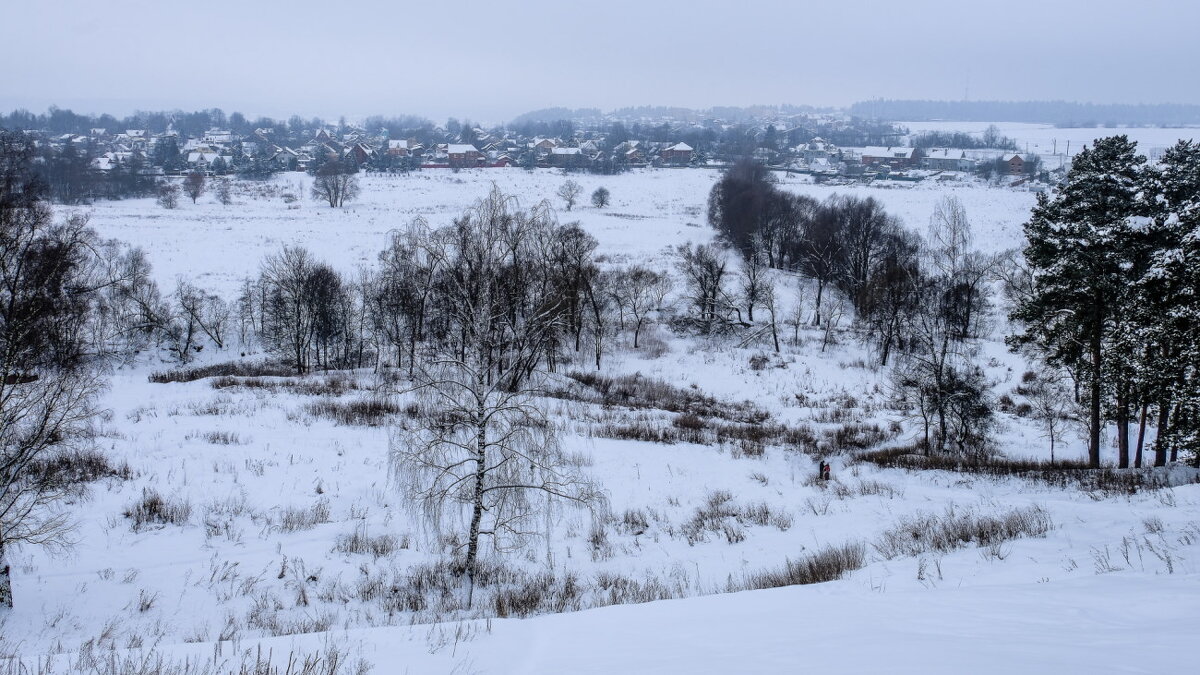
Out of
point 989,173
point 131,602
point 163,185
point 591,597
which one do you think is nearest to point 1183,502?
point 591,597

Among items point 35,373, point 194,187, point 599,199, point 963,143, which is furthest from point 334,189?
point 963,143

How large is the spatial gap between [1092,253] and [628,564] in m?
14.0

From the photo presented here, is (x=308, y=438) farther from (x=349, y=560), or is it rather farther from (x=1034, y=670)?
(x=1034, y=670)

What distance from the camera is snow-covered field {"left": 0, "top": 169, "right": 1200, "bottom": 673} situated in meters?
6.07

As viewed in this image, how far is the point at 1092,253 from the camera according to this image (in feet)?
51.8

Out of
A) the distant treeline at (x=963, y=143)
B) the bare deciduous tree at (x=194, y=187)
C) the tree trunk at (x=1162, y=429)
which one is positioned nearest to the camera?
the tree trunk at (x=1162, y=429)

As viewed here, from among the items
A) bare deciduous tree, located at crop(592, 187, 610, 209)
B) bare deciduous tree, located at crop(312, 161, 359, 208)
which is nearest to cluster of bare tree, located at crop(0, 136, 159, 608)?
bare deciduous tree, located at crop(312, 161, 359, 208)

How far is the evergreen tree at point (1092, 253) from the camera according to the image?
1552 centimetres

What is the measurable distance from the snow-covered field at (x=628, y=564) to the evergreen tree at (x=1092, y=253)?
391cm

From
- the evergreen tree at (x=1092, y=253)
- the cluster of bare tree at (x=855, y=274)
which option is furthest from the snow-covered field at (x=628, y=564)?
the cluster of bare tree at (x=855, y=274)

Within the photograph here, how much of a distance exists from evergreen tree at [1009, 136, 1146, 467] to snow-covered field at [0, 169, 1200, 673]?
154 inches

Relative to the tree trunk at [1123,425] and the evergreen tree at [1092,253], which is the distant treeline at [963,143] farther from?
the evergreen tree at [1092,253]

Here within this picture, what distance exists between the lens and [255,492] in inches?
532

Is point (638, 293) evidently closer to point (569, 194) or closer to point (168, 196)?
point (569, 194)
